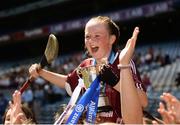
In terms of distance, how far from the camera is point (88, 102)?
2207mm

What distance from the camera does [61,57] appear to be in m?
18.4

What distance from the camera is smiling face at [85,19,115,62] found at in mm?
2375

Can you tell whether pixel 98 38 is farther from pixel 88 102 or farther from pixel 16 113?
pixel 16 113

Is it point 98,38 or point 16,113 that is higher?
point 98,38

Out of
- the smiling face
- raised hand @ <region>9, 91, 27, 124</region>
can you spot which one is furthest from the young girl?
raised hand @ <region>9, 91, 27, 124</region>

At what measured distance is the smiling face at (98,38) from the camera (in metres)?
2.38

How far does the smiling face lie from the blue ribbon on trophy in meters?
0.21

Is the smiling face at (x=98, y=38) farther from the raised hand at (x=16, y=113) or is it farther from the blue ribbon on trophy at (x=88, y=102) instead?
the raised hand at (x=16, y=113)

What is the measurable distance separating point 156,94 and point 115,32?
29.1ft

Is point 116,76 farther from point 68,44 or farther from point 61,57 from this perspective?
point 68,44

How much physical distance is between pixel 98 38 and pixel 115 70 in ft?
0.61

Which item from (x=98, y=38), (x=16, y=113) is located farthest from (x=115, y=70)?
(x=16, y=113)

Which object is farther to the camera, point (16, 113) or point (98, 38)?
point (98, 38)

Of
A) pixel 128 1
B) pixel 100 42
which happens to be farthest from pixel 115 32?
pixel 128 1
